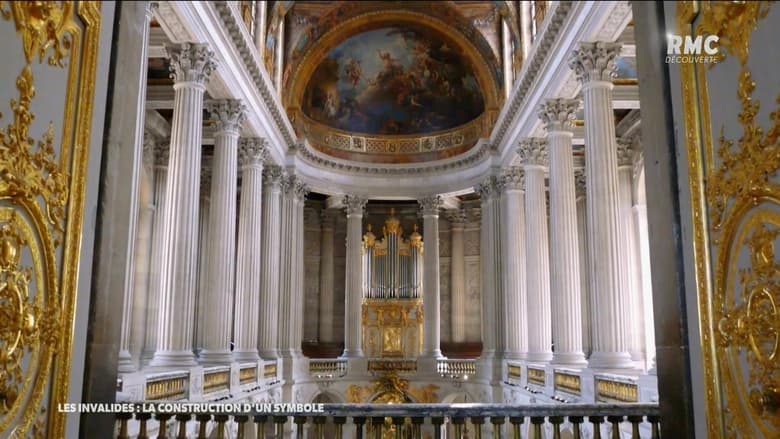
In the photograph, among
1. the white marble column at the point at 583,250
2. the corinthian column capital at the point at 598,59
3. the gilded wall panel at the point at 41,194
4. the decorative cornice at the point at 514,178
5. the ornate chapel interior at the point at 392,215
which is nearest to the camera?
the gilded wall panel at the point at 41,194

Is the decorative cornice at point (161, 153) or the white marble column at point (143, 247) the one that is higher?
the decorative cornice at point (161, 153)

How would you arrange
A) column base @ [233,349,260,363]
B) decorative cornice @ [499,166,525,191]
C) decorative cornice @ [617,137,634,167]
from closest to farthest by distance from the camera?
column base @ [233,349,260,363] < decorative cornice @ [617,137,634,167] < decorative cornice @ [499,166,525,191]

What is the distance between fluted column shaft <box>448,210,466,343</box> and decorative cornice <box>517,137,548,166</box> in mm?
11184

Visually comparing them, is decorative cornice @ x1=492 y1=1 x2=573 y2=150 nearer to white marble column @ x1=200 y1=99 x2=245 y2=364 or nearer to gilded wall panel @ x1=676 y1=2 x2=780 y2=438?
white marble column @ x1=200 y1=99 x2=245 y2=364

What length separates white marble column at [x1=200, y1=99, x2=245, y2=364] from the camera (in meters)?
16.0

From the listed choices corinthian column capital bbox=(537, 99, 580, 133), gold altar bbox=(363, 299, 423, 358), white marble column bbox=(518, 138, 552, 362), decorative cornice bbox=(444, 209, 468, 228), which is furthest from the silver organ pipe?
corinthian column capital bbox=(537, 99, 580, 133)

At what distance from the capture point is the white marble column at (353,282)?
26094mm

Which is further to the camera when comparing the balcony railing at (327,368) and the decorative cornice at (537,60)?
the balcony railing at (327,368)

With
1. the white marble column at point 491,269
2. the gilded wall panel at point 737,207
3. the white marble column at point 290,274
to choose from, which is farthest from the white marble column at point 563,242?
the gilded wall panel at point 737,207

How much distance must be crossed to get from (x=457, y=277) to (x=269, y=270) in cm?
1157

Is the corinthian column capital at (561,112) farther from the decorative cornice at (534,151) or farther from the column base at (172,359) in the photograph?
the column base at (172,359)

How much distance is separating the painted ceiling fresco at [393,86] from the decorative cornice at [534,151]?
602 centimetres

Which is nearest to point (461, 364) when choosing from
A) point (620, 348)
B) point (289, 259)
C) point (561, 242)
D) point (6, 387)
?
point (289, 259)

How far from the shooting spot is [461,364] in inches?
992
